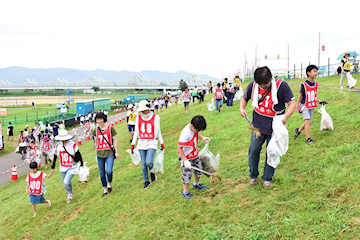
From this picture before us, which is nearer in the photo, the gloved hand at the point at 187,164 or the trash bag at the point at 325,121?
the gloved hand at the point at 187,164

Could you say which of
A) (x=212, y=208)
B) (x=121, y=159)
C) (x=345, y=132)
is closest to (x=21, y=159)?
(x=121, y=159)

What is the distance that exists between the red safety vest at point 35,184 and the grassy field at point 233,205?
69cm

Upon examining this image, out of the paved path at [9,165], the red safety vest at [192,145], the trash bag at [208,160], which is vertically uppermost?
the red safety vest at [192,145]

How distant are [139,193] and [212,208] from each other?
2.35m

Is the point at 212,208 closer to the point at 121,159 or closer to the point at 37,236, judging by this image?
the point at 37,236

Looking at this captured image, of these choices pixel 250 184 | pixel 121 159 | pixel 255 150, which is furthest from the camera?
pixel 121 159

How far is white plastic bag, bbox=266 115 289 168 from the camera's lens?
4203mm

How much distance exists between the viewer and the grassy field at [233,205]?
3738 millimetres

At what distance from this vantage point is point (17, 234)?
21.7ft

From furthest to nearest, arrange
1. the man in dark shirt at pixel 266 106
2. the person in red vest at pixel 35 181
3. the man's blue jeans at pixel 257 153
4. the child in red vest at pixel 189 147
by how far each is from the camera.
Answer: the person in red vest at pixel 35 181 < the child in red vest at pixel 189 147 < the man's blue jeans at pixel 257 153 < the man in dark shirt at pixel 266 106

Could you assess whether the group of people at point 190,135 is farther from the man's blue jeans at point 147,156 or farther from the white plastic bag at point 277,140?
the white plastic bag at point 277,140

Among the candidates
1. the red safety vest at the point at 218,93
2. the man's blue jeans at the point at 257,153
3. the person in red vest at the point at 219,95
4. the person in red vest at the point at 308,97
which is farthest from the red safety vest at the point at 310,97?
the red safety vest at the point at 218,93

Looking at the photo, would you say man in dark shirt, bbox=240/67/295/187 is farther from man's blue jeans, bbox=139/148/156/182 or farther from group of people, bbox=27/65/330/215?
man's blue jeans, bbox=139/148/156/182

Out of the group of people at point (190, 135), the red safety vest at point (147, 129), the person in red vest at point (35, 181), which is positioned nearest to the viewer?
the group of people at point (190, 135)
